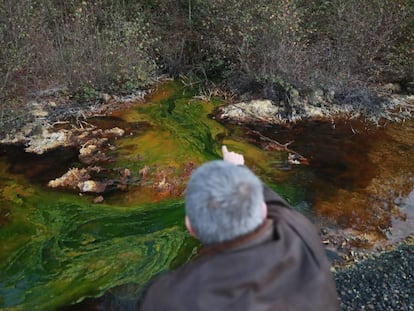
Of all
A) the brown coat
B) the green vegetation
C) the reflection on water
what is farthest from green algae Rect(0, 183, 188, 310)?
the green vegetation

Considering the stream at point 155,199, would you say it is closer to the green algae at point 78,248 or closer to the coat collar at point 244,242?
the green algae at point 78,248

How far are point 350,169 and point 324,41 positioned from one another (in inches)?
128

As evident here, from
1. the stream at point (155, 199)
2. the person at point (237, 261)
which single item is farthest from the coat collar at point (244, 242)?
the stream at point (155, 199)

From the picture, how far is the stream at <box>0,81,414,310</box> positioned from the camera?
3.99m

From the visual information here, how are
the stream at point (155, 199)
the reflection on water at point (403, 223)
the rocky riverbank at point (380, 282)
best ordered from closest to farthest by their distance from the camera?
1. the rocky riverbank at point (380, 282)
2. the stream at point (155, 199)
3. the reflection on water at point (403, 223)

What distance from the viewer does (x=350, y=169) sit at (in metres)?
5.80

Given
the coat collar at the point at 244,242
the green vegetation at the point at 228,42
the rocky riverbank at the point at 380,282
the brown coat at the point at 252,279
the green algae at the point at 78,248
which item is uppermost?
the coat collar at the point at 244,242

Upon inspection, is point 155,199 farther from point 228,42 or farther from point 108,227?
point 228,42

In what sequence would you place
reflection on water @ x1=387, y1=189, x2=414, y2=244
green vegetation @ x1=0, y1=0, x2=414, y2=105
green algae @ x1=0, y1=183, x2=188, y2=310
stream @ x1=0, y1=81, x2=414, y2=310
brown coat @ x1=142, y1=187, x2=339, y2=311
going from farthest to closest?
green vegetation @ x1=0, y1=0, x2=414, y2=105 < reflection on water @ x1=387, y1=189, x2=414, y2=244 < stream @ x1=0, y1=81, x2=414, y2=310 < green algae @ x1=0, y1=183, x2=188, y2=310 < brown coat @ x1=142, y1=187, x2=339, y2=311

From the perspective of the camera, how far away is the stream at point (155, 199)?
399 cm

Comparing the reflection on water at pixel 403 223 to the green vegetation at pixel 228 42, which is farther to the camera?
the green vegetation at pixel 228 42

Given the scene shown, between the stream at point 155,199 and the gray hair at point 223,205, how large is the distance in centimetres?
256

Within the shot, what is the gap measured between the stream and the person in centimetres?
253

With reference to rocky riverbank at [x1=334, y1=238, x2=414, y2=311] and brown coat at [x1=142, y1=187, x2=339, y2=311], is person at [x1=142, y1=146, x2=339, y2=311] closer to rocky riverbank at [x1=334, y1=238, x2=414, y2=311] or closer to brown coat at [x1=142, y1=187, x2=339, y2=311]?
brown coat at [x1=142, y1=187, x2=339, y2=311]
